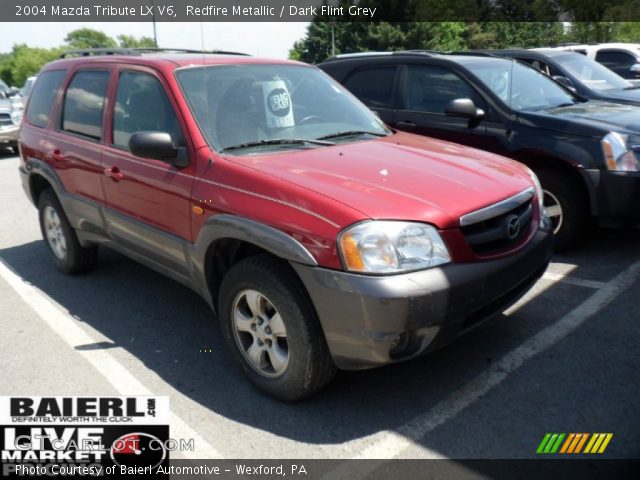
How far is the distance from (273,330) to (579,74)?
6.56 metres

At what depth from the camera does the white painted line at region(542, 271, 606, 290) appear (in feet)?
14.3

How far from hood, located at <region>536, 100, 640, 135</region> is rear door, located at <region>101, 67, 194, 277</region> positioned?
127 inches

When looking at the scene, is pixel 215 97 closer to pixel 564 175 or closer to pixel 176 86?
pixel 176 86

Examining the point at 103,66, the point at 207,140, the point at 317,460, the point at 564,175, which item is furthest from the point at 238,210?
the point at 564,175

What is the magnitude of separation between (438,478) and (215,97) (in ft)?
8.10

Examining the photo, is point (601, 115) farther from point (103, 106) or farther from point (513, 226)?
point (103, 106)

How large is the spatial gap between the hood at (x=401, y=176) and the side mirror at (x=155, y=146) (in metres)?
0.36

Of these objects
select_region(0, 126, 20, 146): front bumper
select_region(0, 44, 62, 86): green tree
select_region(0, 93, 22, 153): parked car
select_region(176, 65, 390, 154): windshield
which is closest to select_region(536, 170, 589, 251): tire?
select_region(176, 65, 390, 154): windshield

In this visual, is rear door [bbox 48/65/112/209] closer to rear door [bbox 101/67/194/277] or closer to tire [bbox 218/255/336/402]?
rear door [bbox 101/67/194/277]

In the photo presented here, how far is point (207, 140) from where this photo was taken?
3314 mm

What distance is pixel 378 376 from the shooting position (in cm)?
328

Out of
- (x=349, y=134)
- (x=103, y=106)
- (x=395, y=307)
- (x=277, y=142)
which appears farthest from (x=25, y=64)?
(x=395, y=307)

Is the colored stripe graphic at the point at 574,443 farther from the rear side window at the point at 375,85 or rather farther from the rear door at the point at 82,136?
the rear side window at the point at 375,85

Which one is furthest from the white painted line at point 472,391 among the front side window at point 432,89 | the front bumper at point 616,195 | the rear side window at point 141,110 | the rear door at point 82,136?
the rear door at point 82,136
